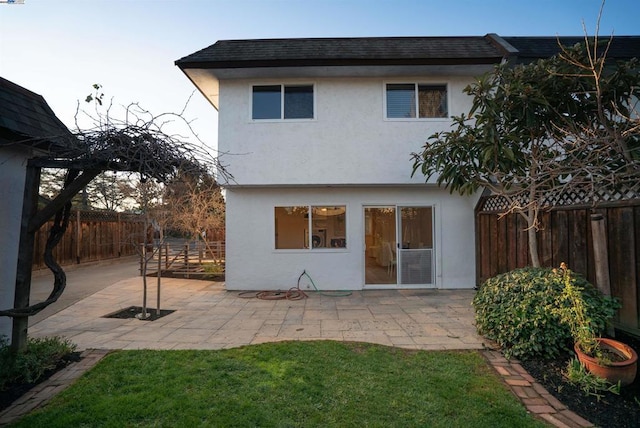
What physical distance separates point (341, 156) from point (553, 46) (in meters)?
6.45

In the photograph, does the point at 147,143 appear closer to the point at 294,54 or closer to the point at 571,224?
the point at 294,54

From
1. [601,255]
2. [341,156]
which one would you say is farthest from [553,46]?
[601,255]

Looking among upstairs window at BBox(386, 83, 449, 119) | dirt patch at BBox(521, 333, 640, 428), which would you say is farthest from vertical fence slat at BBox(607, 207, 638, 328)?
upstairs window at BBox(386, 83, 449, 119)

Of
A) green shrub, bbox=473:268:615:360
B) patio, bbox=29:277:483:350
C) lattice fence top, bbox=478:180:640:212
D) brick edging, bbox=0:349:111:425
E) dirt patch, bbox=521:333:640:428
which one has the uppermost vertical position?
lattice fence top, bbox=478:180:640:212

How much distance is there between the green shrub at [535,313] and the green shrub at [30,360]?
554 cm

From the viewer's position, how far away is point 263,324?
5426mm

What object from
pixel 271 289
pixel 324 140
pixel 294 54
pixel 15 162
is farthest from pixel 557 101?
pixel 15 162

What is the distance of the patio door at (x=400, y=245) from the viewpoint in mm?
8453

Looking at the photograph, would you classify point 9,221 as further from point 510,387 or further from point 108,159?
point 510,387

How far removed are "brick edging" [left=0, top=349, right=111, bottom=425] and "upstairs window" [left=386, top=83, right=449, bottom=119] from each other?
7.62 metres

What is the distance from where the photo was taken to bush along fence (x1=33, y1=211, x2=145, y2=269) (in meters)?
11.2

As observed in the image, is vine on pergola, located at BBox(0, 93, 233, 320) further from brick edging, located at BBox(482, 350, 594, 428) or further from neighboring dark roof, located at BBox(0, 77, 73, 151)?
brick edging, located at BBox(482, 350, 594, 428)

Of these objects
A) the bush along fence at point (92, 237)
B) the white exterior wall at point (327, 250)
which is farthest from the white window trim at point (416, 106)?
the bush along fence at point (92, 237)

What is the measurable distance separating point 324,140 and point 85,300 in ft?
22.2
